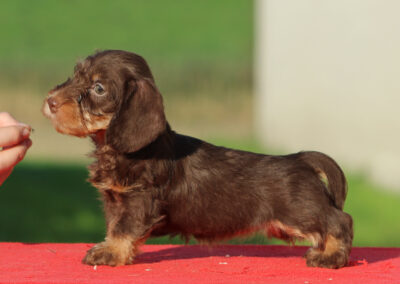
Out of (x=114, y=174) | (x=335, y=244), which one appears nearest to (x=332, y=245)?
(x=335, y=244)

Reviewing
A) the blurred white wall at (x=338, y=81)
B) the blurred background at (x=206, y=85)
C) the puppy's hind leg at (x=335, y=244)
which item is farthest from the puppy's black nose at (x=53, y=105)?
the blurred white wall at (x=338, y=81)

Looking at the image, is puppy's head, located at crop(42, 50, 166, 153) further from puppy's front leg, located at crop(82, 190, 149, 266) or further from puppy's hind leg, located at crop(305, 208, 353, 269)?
puppy's hind leg, located at crop(305, 208, 353, 269)

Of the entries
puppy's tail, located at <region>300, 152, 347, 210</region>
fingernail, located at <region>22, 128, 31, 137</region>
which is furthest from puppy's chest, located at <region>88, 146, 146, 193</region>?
puppy's tail, located at <region>300, 152, 347, 210</region>

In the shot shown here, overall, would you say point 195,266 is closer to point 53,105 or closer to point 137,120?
point 137,120

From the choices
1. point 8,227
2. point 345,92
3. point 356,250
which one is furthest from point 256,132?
point 356,250

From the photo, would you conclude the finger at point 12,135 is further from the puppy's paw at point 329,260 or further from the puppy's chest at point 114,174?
the puppy's paw at point 329,260
